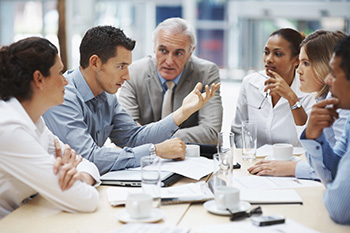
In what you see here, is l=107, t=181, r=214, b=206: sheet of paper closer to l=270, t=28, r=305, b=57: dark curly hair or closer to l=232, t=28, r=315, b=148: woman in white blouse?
l=232, t=28, r=315, b=148: woman in white blouse

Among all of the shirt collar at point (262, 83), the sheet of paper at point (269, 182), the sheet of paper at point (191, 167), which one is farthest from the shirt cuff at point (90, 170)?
the shirt collar at point (262, 83)

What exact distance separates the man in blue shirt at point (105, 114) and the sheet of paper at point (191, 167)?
0.05 metres

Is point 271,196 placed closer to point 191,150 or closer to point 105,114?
point 191,150

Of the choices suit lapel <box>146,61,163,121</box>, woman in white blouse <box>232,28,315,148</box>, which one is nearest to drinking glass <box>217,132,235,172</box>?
woman in white blouse <box>232,28,315,148</box>

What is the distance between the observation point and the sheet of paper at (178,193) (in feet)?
5.14

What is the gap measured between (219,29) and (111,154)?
18.1 ft

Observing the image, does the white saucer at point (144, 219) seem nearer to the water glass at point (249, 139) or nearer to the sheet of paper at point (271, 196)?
the sheet of paper at point (271, 196)

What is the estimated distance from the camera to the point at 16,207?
1.61 m

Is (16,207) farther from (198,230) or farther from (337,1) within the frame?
(337,1)

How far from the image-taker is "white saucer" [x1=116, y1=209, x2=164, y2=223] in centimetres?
137

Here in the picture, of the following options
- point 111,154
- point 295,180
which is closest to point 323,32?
point 295,180

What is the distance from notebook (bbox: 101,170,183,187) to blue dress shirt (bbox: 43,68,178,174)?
12 centimetres

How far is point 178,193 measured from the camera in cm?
165

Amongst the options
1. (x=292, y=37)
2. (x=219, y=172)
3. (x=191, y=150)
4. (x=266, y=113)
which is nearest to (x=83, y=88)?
(x=191, y=150)
